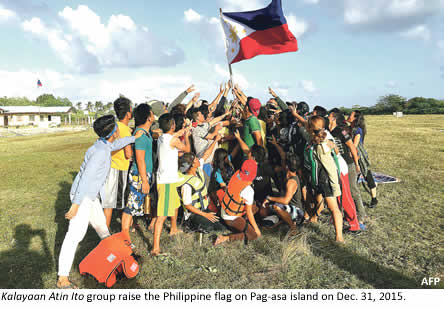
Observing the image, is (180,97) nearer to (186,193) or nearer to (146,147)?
(146,147)

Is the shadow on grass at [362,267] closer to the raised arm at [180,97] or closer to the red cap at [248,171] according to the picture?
the red cap at [248,171]

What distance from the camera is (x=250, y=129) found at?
493cm

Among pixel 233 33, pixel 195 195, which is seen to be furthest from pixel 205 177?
pixel 233 33

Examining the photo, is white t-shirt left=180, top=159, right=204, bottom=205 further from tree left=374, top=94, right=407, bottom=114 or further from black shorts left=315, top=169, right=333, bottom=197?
tree left=374, top=94, right=407, bottom=114

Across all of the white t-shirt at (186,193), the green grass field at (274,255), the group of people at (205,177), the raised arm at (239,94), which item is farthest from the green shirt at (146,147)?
the raised arm at (239,94)

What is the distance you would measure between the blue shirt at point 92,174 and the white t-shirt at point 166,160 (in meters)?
0.81

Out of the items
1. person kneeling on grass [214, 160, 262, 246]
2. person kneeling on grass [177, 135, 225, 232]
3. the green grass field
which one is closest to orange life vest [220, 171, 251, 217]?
person kneeling on grass [214, 160, 262, 246]

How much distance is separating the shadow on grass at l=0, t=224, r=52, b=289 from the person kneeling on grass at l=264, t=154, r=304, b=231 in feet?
11.3

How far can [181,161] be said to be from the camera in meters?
4.47

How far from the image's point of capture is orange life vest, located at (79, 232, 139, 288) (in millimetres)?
3180

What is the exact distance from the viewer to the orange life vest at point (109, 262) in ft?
10.4

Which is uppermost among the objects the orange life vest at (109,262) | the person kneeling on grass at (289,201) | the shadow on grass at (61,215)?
the person kneeling on grass at (289,201)

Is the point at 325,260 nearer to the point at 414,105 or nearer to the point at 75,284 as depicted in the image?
the point at 75,284
